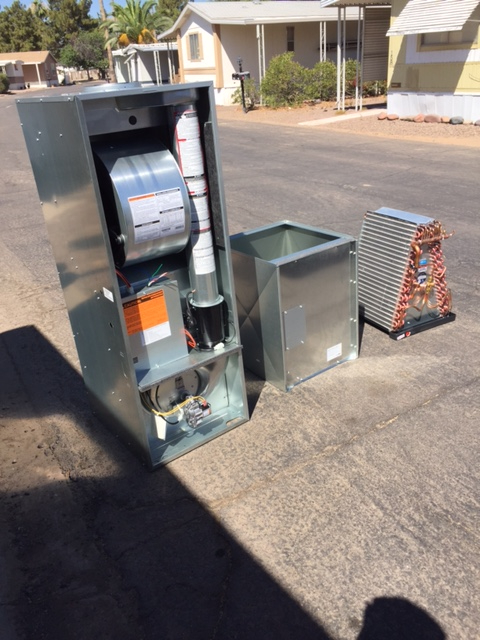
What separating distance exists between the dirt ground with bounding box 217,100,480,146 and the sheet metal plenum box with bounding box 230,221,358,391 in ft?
36.9

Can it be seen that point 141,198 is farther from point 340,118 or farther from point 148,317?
point 340,118

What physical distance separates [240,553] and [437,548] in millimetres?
934

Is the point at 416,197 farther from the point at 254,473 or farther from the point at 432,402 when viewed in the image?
the point at 254,473

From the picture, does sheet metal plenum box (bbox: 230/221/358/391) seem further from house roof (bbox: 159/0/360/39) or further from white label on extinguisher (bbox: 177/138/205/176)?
house roof (bbox: 159/0/360/39)

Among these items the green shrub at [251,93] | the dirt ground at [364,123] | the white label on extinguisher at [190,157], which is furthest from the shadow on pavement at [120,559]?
the green shrub at [251,93]

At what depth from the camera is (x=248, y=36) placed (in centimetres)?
2762

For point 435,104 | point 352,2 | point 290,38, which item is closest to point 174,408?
point 435,104

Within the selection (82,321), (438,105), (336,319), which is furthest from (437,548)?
(438,105)

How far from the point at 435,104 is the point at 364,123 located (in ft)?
7.09

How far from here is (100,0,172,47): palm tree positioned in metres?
44.3

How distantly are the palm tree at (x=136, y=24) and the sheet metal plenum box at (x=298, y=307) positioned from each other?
4562 cm

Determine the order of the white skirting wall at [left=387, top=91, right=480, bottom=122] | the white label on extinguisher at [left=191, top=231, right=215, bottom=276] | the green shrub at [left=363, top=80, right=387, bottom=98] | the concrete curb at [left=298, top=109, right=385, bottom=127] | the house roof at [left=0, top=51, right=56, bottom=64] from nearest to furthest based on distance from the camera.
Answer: the white label on extinguisher at [left=191, top=231, right=215, bottom=276] → the white skirting wall at [left=387, top=91, right=480, bottom=122] → the concrete curb at [left=298, top=109, right=385, bottom=127] → the green shrub at [left=363, top=80, right=387, bottom=98] → the house roof at [left=0, top=51, right=56, bottom=64]

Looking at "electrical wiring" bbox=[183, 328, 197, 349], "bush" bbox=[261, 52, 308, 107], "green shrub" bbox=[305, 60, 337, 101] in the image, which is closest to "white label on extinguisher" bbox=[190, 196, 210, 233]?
"electrical wiring" bbox=[183, 328, 197, 349]

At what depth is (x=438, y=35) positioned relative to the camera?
16.5 m
